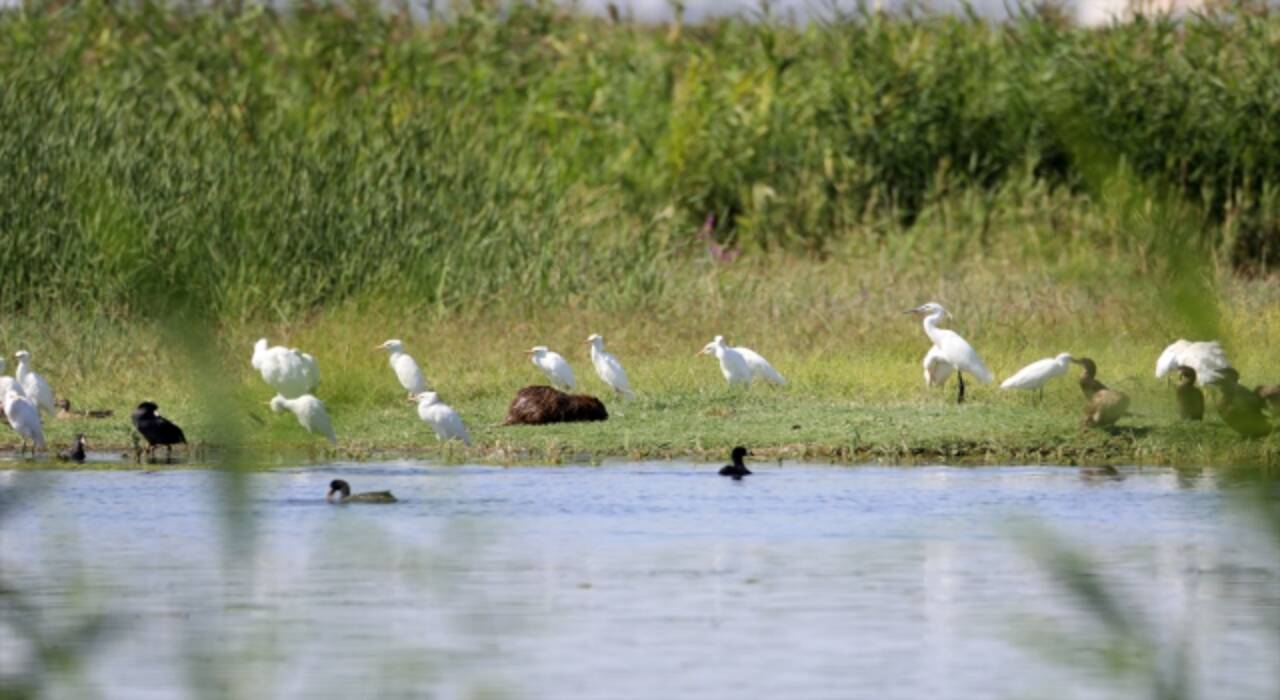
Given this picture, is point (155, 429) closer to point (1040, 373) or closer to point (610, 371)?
point (610, 371)

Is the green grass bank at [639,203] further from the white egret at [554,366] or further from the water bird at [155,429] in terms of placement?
the water bird at [155,429]

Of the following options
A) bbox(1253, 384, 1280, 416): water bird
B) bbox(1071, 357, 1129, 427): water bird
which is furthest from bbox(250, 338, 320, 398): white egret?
bbox(1253, 384, 1280, 416): water bird

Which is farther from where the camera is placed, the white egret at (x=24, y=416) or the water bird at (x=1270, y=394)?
the white egret at (x=24, y=416)

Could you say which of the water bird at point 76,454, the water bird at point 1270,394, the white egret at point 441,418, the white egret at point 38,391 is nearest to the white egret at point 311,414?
the white egret at point 441,418

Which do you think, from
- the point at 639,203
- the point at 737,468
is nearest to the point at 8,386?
the point at 737,468

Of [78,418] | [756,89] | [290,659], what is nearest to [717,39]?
[756,89]

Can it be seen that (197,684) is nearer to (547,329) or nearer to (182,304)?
(182,304)

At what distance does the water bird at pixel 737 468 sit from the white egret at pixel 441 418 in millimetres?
1408

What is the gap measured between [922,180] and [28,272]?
28.0 feet

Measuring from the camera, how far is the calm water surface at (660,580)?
217 inches

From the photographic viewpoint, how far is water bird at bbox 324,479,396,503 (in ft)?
29.8

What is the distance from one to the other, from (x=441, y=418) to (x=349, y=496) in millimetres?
1789

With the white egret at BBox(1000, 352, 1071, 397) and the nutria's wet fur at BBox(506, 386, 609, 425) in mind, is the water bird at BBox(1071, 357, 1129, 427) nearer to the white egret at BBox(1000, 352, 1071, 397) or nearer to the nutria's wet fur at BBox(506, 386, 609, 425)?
the white egret at BBox(1000, 352, 1071, 397)

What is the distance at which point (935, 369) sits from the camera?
1307 cm
